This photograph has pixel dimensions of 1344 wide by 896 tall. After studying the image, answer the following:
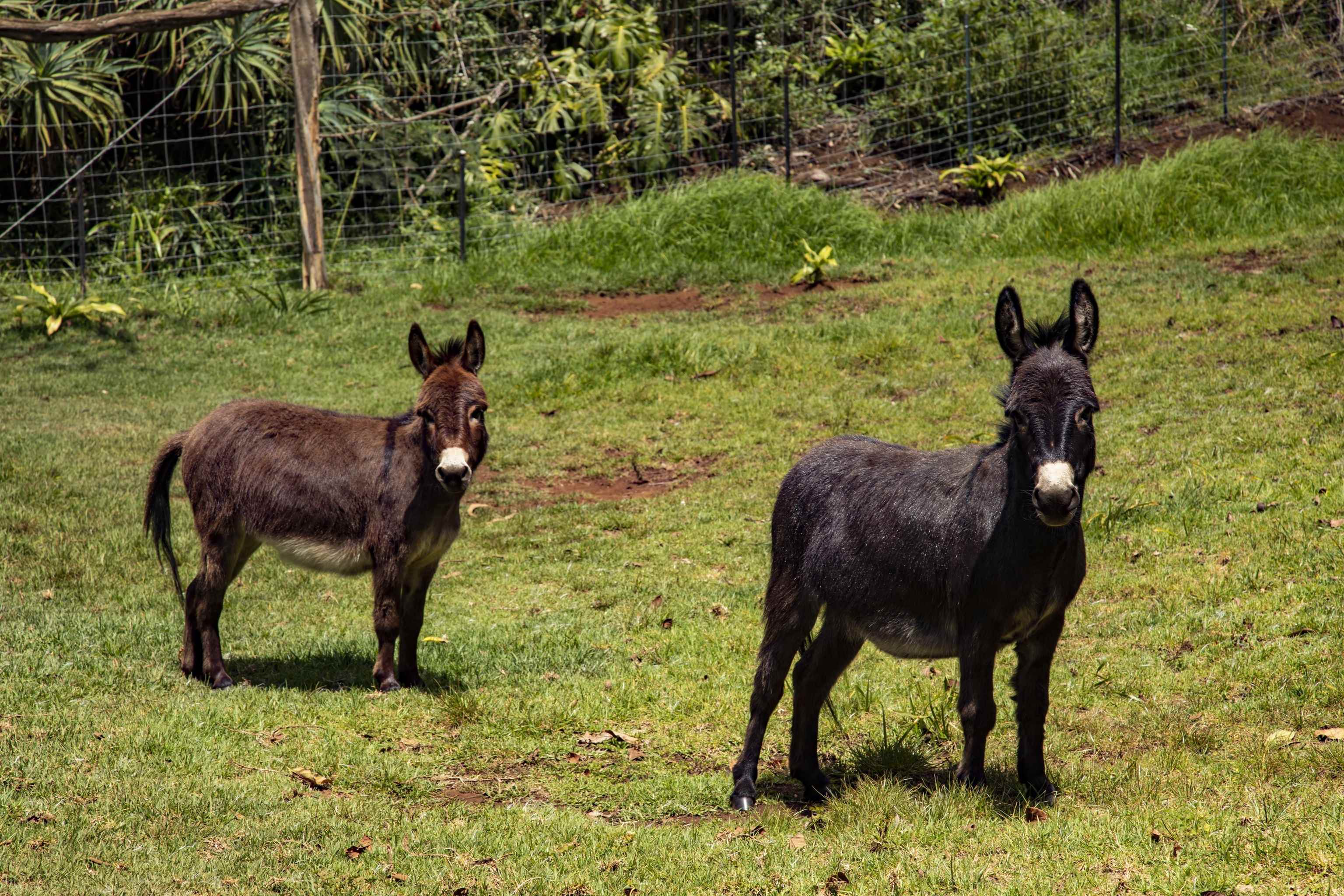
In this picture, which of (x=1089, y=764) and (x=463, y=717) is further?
(x=463, y=717)

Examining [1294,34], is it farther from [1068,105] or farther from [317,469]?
[317,469]

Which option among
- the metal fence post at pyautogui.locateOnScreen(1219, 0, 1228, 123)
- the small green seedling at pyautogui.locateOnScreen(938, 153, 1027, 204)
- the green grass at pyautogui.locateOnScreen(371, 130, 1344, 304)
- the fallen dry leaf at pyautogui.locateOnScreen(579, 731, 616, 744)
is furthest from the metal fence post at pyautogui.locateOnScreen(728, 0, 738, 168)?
the fallen dry leaf at pyautogui.locateOnScreen(579, 731, 616, 744)

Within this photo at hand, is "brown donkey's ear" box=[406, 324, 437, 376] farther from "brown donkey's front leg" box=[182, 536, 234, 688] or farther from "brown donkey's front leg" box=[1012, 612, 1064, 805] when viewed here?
"brown donkey's front leg" box=[1012, 612, 1064, 805]

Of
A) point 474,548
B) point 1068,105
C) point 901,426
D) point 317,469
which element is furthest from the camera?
point 1068,105

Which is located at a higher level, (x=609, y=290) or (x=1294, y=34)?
(x=1294, y=34)

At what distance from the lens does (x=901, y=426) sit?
36.2ft

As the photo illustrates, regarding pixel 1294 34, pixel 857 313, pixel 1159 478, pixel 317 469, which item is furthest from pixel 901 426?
pixel 1294 34

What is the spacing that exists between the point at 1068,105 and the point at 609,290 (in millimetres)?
7417

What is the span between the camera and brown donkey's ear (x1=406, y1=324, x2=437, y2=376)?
7.15 metres

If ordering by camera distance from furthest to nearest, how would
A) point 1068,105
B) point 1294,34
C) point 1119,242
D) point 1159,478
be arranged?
1. point 1294,34
2. point 1068,105
3. point 1119,242
4. point 1159,478

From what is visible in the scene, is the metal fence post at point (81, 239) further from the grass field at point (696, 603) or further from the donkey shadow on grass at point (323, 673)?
the donkey shadow on grass at point (323, 673)

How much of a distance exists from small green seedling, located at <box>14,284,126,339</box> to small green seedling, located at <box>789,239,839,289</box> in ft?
25.6

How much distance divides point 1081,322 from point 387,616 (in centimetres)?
391

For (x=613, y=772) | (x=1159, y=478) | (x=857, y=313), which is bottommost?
(x=613, y=772)
